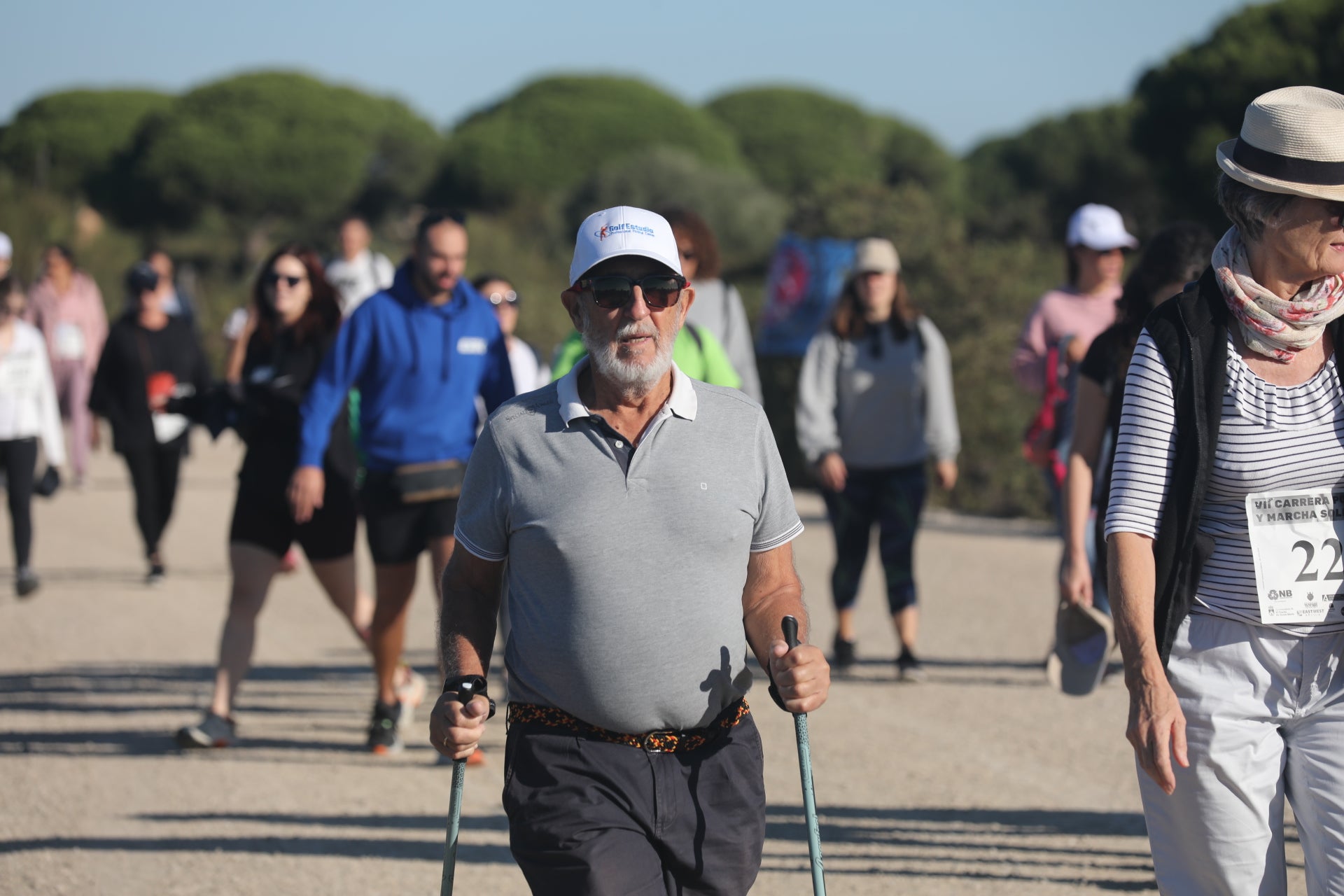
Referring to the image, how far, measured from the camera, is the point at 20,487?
10.7m

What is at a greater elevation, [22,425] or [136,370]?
[136,370]

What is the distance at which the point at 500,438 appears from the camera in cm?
335

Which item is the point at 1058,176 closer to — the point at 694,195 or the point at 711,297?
the point at 694,195

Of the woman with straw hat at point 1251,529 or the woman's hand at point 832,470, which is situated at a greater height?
the woman with straw hat at point 1251,529

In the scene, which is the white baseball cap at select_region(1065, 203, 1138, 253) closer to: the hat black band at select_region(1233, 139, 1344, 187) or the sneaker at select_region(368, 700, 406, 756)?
the sneaker at select_region(368, 700, 406, 756)

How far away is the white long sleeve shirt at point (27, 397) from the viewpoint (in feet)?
34.8

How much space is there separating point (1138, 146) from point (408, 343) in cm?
2843

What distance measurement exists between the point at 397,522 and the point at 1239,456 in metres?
4.01

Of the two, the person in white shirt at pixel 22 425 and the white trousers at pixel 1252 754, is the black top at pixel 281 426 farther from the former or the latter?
the white trousers at pixel 1252 754

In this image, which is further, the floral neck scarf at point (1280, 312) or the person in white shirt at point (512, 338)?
the person in white shirt at point (512, 338)

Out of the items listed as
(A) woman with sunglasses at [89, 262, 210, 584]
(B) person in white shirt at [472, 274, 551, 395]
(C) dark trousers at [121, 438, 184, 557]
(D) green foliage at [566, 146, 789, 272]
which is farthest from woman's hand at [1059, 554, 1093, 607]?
(D) green foliage at [566, 146, 789, 272]

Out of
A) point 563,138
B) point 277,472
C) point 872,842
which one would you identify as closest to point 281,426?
point 277,472

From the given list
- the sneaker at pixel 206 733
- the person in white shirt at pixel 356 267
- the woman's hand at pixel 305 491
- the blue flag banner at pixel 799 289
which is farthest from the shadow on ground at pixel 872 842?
the blue flag banner at pixel 799 289

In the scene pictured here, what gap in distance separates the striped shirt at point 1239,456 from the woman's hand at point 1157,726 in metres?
0.25
